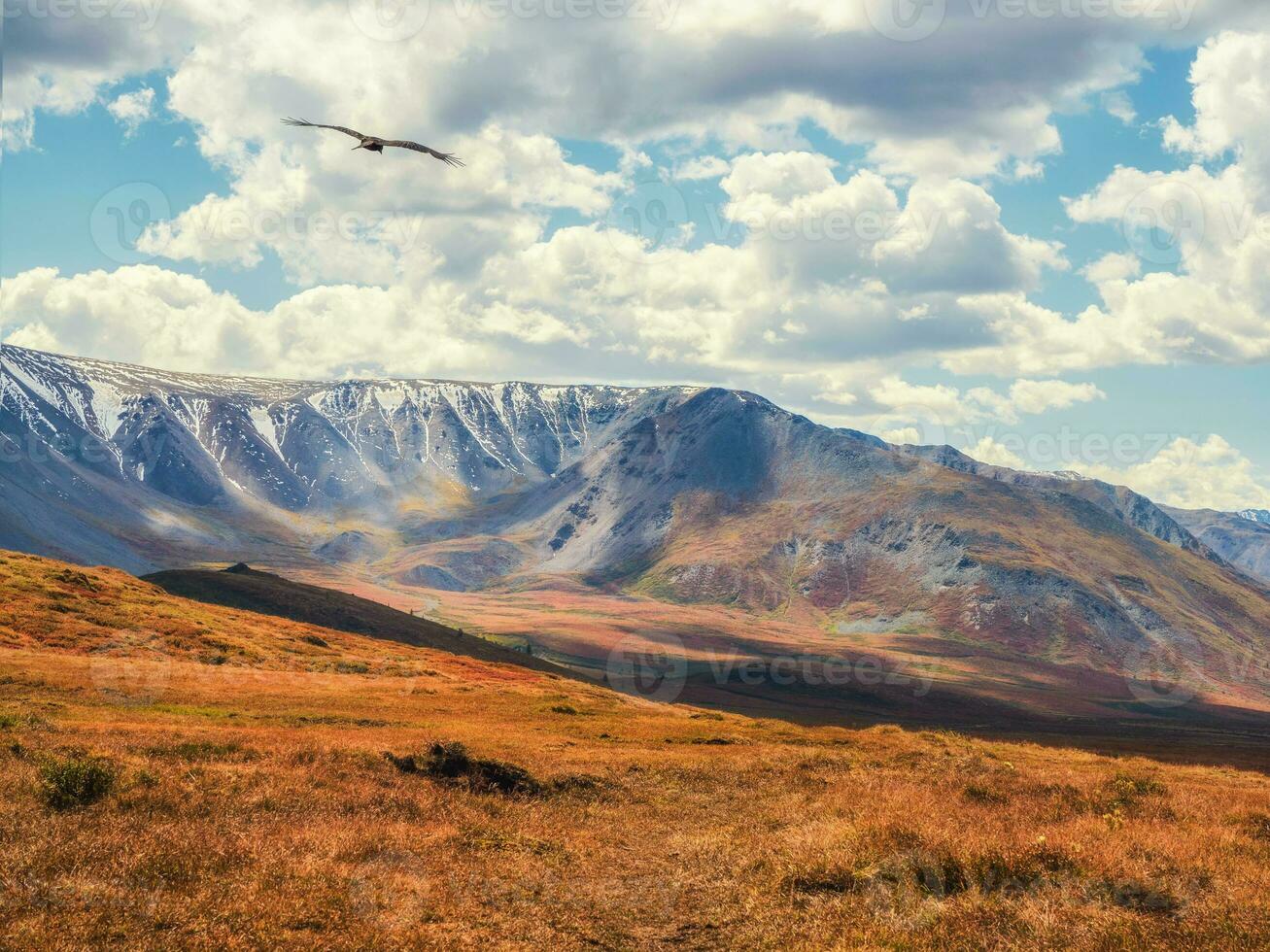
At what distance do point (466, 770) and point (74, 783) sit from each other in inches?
441

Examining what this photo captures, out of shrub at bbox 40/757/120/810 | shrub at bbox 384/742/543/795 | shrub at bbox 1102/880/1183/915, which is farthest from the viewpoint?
shrub at bbox 384/742/543/795

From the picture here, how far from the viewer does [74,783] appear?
64.3ft

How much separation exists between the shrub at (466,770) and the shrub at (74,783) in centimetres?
906

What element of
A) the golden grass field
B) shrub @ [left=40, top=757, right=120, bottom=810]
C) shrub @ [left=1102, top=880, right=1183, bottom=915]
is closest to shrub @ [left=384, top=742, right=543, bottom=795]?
the golden grass field

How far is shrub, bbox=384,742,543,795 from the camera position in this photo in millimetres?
27625

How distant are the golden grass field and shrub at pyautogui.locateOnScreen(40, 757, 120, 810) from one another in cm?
7

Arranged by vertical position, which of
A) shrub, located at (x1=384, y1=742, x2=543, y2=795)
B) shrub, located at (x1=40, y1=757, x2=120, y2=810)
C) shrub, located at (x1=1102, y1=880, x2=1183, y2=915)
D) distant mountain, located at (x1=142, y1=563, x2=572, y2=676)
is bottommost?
distant mountain, located at (x1=142, y1=563, x2=572, y2=676)

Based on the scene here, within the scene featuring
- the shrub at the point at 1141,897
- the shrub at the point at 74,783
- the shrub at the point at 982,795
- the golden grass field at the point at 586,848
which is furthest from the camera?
the shrub at the point at 982,795

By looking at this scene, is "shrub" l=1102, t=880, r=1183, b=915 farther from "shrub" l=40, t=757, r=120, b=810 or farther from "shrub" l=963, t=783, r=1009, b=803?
"shrub" l=40, t=757, r=120, b=810

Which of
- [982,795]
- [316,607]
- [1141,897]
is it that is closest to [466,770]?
[982,795]

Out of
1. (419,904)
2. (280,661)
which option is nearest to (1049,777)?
(419,904)

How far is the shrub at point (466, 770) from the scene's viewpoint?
27.6 meters

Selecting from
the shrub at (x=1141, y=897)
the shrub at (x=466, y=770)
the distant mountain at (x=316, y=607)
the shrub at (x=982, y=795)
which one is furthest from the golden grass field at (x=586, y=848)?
the distant mountain at (x=316, y=607)

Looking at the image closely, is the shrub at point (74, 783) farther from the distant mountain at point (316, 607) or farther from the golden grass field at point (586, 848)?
the distant mountain at point (316, 607)
